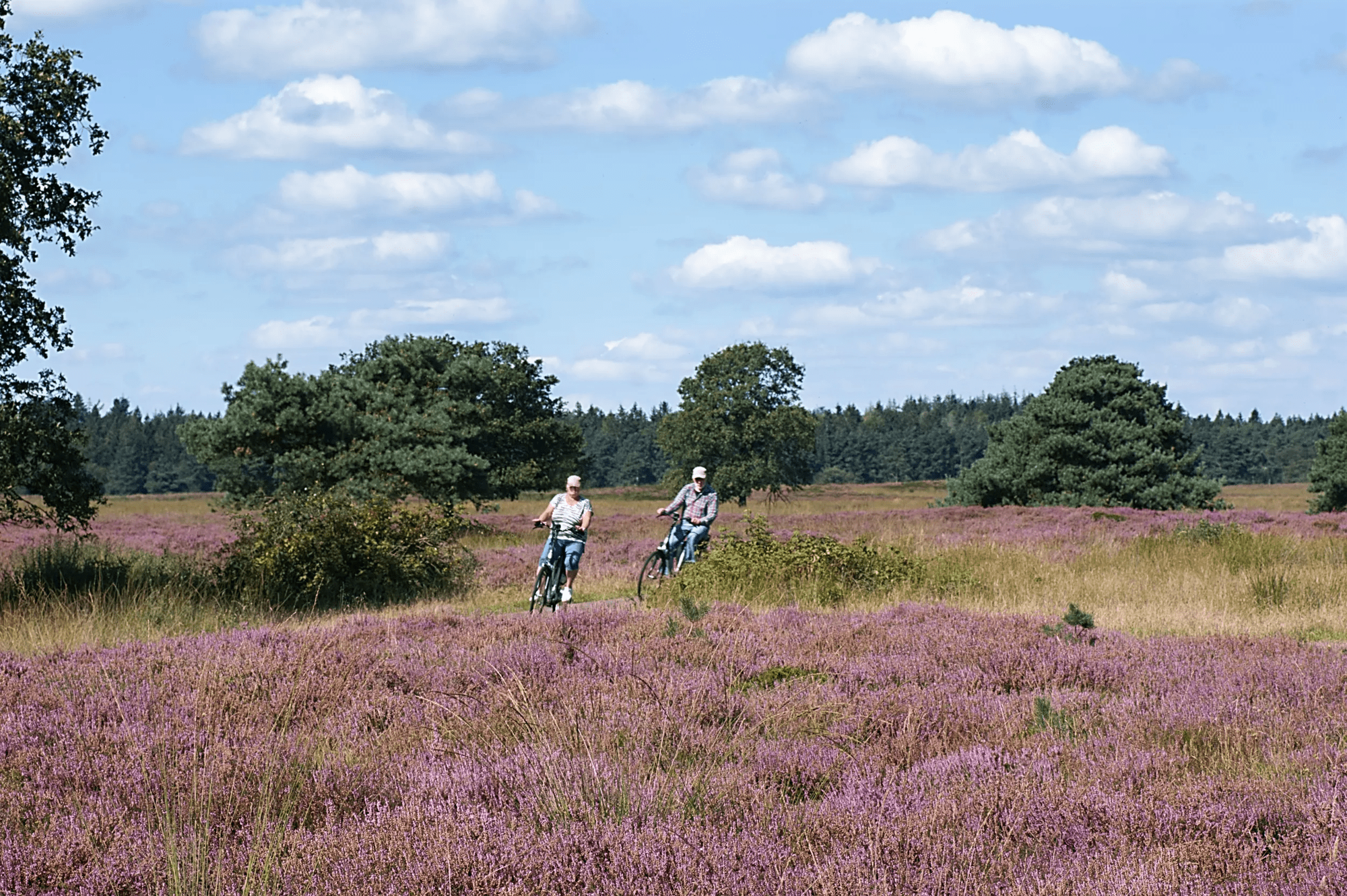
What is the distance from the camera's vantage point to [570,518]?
14844 millimetres

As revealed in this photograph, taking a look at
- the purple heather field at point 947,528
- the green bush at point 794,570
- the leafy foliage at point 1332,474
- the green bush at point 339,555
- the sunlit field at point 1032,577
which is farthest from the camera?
the leafy foliage at point 1332,474

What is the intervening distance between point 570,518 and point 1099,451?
33.5 m

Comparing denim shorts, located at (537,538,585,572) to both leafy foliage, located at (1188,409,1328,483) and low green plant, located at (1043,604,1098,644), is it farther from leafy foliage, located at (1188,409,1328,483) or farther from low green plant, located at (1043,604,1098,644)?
leafy foliage, located at (1188,409,1328,483)

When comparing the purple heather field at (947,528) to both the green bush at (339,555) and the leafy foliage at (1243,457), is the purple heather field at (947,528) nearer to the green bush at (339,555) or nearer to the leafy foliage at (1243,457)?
the green bush at (339,555)

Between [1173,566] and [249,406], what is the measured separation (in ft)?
61.5

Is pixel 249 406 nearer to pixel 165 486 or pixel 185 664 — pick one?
pixel 185 664

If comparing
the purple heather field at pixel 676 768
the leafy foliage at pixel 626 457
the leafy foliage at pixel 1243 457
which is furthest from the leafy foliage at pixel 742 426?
the leafy foliage at pixel 1243 457

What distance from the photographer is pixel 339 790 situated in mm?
5191

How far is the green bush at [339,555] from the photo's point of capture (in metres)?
17.1

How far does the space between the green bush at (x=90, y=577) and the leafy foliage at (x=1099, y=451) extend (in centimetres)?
3329

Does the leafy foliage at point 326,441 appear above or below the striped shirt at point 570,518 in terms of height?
above

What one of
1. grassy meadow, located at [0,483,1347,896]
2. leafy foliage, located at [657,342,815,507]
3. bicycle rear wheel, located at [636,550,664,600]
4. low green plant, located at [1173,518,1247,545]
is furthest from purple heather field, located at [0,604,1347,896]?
leafy foliage, located at [657,342,815,507]

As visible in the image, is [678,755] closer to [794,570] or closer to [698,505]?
[794,570]

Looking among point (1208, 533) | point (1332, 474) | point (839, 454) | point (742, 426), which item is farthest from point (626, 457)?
point (1208, 533)
